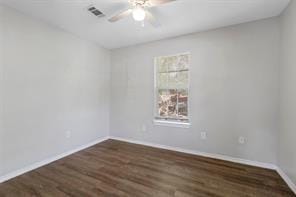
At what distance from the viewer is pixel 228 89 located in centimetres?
277

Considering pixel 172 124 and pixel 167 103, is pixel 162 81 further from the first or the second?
pixel 172 124

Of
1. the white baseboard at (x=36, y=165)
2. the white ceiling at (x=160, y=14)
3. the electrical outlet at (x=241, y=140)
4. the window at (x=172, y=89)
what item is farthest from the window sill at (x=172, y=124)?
the white ceiling at (x=160, y=14)

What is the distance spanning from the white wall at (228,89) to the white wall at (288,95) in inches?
6.3

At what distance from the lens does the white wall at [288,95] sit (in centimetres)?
195

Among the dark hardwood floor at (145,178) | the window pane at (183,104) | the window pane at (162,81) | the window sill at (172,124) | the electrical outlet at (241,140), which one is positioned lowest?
the dark hardwood floor at (145,178)

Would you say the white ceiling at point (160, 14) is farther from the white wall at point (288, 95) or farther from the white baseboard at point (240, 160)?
the white baseboard at point (240, 160)

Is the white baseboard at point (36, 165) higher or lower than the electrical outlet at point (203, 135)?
lower

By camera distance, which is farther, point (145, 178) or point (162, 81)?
point (162, 81)

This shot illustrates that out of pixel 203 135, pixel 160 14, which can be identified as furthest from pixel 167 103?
pixel 160 14

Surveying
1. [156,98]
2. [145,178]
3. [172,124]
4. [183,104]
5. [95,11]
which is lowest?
[145,178]

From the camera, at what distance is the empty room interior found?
2.08 m

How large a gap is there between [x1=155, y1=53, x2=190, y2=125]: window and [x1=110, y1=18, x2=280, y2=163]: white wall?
0.15m

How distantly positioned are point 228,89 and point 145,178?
6.98 feet

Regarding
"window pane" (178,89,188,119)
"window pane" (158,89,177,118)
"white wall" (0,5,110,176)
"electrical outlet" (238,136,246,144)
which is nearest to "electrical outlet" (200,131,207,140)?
"window pane" (178,89,188,119)
